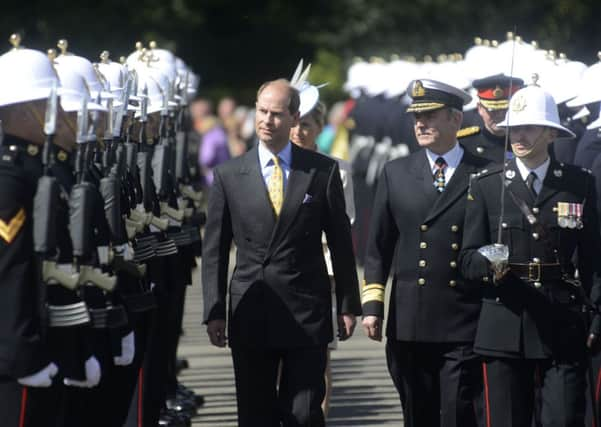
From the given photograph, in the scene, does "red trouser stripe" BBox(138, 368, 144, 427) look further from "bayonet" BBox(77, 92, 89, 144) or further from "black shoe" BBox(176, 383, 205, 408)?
"bayonet" BBox(77, 92, 89, 144)

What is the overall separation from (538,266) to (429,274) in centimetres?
63

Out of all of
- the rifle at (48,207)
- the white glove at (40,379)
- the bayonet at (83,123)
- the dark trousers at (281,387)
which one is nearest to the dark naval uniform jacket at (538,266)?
the dark trousers at (281,387)

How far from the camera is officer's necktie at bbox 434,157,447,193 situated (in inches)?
375

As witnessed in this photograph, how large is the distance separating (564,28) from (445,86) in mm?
17074

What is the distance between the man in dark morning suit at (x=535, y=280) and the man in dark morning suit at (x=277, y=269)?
0.65 metres

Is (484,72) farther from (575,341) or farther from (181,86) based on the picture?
(575,341)

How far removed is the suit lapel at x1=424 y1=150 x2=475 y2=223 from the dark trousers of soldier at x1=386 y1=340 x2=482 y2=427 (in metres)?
0.63

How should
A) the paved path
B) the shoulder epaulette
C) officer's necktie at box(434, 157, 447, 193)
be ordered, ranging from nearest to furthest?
officer's necktie at box(434, 157, 447, 193)
the shoulder epaulette
the paved path

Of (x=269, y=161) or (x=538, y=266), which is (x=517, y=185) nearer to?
(x=538, y=266)

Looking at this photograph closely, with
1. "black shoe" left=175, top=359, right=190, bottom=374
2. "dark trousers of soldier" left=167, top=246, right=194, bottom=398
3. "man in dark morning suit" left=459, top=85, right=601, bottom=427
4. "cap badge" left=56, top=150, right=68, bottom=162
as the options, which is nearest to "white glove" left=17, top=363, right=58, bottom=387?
"cap badge" left=56, top=150, right=68, bottom=162

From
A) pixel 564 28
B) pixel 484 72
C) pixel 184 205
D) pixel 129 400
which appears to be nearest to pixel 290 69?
pixel 564 28

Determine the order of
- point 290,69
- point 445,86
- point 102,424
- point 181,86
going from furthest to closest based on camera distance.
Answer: point 290,69 < point 181,86 < point 445,86 < point 102,424

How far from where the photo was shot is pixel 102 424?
8992mm

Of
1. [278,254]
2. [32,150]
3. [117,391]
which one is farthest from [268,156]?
[32,150]
